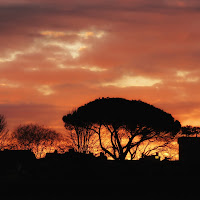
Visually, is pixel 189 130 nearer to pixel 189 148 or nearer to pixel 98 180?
pixel 189 148

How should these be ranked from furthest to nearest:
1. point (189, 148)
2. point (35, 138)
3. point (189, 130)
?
1. point (35, 138)
2. point (189, 130)
3. point (189, 148)

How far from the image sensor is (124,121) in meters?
57.2

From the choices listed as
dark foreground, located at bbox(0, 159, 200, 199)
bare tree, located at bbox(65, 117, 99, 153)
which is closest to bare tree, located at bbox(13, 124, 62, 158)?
bare tree, located at bbox(65, 117, 99, 153)

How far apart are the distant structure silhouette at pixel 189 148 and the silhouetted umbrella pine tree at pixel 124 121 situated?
7.83 ft

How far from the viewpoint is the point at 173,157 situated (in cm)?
6344

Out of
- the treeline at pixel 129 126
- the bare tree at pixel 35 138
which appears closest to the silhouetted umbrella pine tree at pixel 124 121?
the treeline at pixel 129 126

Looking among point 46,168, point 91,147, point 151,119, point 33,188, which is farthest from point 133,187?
point 91,147

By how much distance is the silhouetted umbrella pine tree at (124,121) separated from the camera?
5716 cm

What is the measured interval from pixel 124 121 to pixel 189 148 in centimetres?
912

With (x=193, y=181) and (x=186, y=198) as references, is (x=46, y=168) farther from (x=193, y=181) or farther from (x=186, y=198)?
(x=186, y=198)

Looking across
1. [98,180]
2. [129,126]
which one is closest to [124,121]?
[129,126]

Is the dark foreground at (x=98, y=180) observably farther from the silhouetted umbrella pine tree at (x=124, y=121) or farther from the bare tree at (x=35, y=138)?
the bare tree at (x=35, y=138)

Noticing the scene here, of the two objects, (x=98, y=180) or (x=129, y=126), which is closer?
(x=98, y=180)

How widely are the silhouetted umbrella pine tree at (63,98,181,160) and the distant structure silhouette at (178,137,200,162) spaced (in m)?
2.39
